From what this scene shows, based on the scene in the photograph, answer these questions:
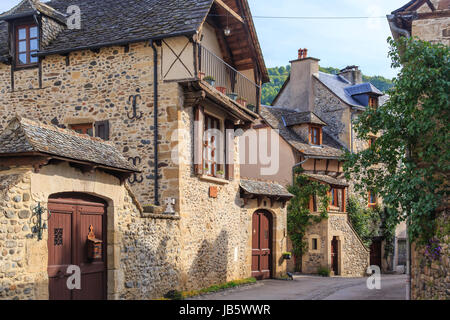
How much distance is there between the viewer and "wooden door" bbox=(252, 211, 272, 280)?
16.9 m

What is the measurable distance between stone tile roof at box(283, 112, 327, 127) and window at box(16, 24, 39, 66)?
14.1 meters

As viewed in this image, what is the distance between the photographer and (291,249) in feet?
76.5

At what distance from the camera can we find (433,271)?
940 centimetres

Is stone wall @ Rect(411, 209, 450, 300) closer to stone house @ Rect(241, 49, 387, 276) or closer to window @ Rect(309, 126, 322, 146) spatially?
stone house @ Rect(241, 49, 387, 276)

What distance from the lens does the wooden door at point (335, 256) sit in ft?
78.0

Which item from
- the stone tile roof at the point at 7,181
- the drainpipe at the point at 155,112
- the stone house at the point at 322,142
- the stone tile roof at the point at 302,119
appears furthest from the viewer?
the stone tile roof at the point at 302,119

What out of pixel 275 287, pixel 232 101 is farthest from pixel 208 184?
pixel 275 287

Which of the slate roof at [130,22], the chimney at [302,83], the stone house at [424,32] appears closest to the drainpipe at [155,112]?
the slate roof at [130,22]

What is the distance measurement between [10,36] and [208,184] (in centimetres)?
636

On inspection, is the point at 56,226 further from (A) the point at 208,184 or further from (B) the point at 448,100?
(B) the point at 448,100

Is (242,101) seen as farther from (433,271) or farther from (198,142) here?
(433,271)

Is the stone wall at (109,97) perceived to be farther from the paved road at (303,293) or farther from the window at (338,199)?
the window at (338,199)

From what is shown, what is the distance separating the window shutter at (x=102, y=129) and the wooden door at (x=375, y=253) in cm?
1875

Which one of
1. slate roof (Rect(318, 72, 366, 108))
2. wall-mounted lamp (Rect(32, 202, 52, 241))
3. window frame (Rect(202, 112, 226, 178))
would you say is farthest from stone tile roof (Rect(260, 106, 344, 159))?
wall-mounted lamp (Rect(32, 202, 52, 241))
